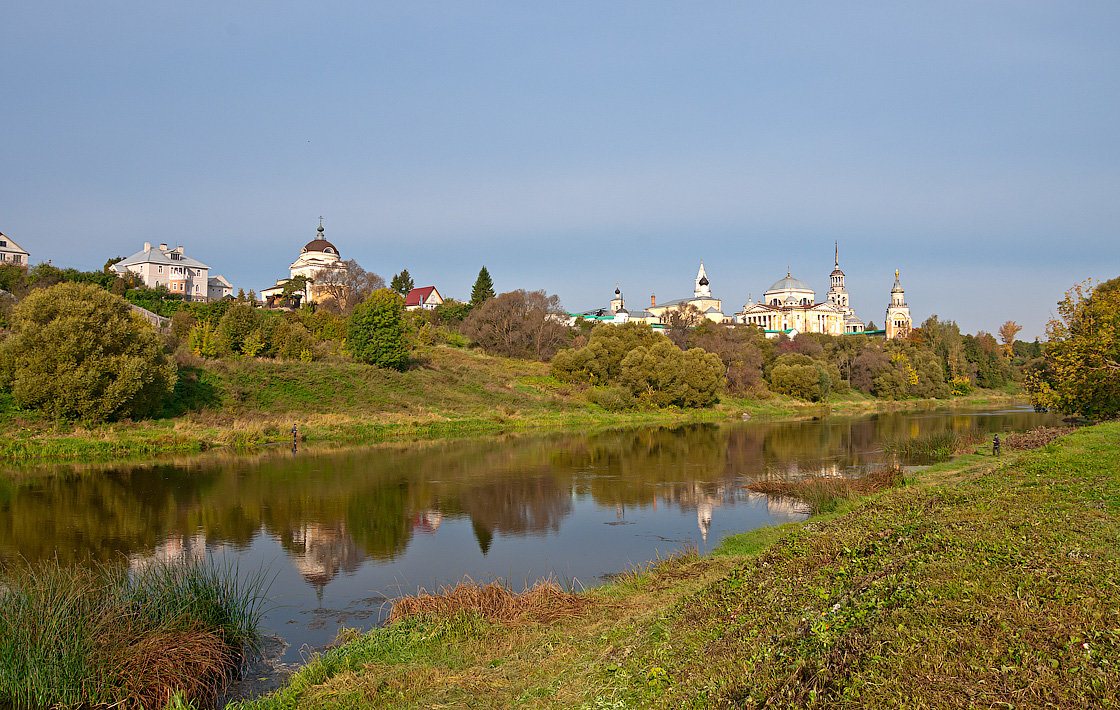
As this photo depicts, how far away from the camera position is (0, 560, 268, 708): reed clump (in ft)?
22.8

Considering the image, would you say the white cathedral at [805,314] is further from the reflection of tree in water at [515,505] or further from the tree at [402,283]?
the reflection of tree in water at [515,505]

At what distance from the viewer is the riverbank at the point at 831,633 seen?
4.67 meters

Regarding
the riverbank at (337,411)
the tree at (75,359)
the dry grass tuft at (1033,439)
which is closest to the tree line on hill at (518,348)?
the tree at (75,359)

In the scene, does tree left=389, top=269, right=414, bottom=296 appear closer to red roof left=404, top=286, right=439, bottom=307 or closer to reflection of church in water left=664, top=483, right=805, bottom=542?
red roof left=404, top=286, right=439, bottom=307

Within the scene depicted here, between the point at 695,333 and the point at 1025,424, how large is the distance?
111ft

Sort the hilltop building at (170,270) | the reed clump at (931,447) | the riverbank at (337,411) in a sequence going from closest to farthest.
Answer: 1. the reed clump at (931,447)
2. the riverbank at (337,411)
3. the hilltop building at (170,270)

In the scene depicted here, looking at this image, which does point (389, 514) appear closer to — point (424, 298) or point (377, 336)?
point (377, 336)

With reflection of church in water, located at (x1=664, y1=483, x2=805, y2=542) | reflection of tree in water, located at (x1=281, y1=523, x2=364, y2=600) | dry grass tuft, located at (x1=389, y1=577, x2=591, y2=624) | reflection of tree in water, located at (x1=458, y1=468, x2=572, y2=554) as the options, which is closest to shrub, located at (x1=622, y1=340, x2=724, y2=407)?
reflection of tree in water, located at (x1=458, y1=468, x2=572, y2=554)

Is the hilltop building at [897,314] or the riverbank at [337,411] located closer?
the riverbank at [337,411]

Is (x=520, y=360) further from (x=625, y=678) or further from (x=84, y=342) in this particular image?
(x=625, y=678)

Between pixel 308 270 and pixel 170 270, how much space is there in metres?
14.8

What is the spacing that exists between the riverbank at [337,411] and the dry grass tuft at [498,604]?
22.1 metres

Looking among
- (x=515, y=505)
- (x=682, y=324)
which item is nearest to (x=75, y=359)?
(x=515, y=505)

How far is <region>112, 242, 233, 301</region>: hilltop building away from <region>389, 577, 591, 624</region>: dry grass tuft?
68.6 m
